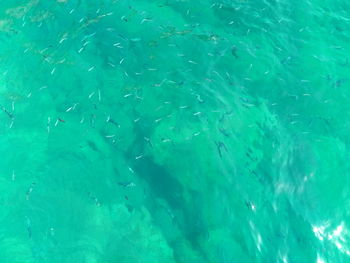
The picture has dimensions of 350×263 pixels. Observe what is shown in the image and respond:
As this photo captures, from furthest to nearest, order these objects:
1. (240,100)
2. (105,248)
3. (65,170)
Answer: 1. (240,100)
2. (65,170)
3. (105,248)

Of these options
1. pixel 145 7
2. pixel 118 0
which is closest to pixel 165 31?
pixel 145 7

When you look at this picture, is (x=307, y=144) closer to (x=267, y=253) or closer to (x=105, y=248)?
(x=267, y=253)

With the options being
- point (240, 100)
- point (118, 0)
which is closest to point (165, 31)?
point (118, 0)

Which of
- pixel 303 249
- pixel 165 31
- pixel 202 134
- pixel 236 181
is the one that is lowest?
pixel 303 249

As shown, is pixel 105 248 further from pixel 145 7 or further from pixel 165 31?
pixel 145 7

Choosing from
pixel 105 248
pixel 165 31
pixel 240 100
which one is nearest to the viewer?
pixel 105 248

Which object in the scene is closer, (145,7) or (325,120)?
(325,120)

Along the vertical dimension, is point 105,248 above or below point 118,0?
below
